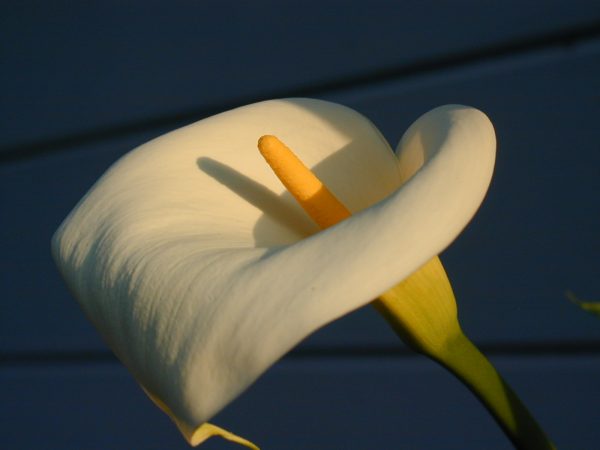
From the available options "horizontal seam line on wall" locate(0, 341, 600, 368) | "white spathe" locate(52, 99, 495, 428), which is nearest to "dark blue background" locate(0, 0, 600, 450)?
"horizontal seam line on wall" locate(0, 341, 600, 368)

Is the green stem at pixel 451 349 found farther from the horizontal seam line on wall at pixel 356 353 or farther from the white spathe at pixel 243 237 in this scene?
the horizontal seam line on wall at pixel 356 353

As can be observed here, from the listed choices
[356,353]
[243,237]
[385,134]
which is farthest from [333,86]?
[243,237]

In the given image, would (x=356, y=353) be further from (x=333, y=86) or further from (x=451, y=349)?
(x=451, y=349)

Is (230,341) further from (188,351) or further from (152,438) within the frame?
(152,438)

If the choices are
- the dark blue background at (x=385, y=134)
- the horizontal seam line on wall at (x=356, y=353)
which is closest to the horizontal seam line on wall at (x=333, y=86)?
the dark blue background at (x=385, y=134)

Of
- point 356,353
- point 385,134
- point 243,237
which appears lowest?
point 356,353

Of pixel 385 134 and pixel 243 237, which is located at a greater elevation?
pixel 243 237

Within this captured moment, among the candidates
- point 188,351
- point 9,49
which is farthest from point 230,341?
point 9,49
